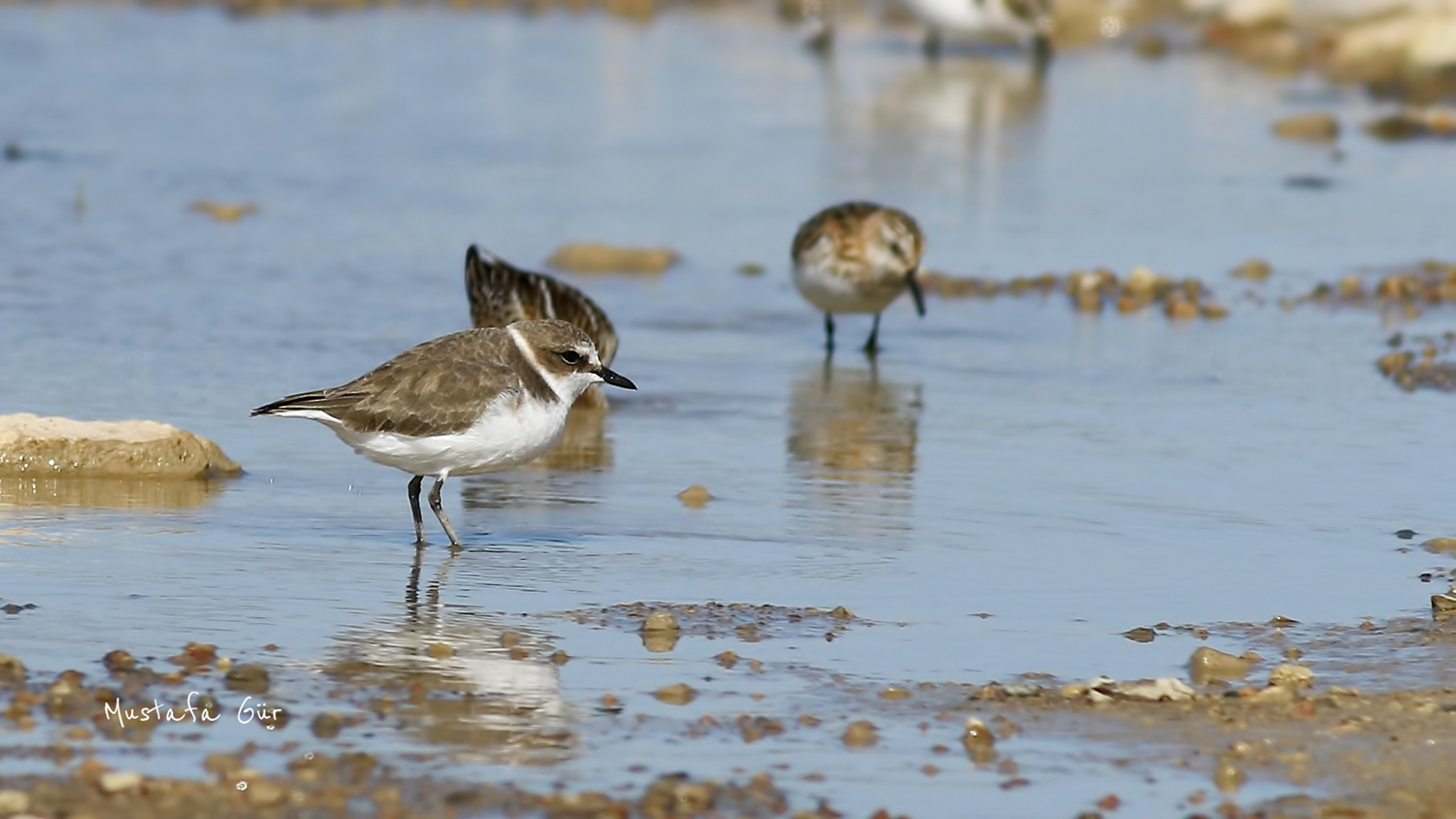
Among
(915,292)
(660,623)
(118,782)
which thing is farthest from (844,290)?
(118,782)

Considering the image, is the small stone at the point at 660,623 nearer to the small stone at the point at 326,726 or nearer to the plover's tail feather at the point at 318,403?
the small stone at the point at 326,726

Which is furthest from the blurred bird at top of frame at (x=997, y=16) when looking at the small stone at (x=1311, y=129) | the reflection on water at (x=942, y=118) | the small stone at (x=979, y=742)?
the small stone at (x=979, y=742)

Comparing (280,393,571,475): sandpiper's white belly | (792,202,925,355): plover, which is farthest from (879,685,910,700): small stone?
(792,202,925,355): plover

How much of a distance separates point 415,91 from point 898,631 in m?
15.9

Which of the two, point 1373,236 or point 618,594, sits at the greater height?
point 1373,236

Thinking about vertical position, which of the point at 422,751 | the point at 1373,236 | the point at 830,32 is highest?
the point at 830,32

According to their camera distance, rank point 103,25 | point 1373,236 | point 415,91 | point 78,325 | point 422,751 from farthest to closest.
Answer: point 103,25 < point 415,91 < point 1373,236 < point 78,325 < point 422,751

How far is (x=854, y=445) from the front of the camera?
34.2ft

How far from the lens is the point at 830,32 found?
2689 centimetres

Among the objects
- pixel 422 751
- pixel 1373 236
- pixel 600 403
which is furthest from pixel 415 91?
pixel 422 751

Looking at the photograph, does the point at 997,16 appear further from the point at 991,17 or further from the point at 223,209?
the point at 223,209

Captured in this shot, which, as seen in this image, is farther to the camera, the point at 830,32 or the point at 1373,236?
the point at 830,32

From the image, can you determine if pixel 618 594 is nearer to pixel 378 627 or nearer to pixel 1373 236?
pixel 378 627

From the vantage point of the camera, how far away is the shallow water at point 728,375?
7.32 m
